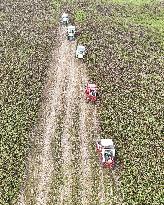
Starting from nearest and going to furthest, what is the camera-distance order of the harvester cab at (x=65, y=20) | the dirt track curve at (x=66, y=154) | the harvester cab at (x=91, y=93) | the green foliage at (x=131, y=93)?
the dirt track curve at (x=66, y=154) < the green foliage at (x=131, y=93) < the harvester cab at (x=91, y=93) < the harvester cab at (x=65, y=20)

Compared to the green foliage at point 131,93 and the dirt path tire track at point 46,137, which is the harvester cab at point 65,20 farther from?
the dirt path tire track at point 46,137

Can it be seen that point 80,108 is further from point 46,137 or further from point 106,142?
point 106,142

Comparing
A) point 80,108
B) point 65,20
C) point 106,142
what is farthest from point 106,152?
point 65,20

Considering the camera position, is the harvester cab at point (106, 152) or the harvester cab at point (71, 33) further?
the harvester cab at point (71, 33)

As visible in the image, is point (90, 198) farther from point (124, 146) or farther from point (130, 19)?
point (130, 19)

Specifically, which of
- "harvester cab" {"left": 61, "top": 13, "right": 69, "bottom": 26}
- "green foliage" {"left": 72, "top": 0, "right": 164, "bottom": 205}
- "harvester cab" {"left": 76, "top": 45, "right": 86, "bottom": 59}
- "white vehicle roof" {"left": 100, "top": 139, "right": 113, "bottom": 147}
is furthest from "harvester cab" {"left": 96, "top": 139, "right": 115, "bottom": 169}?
"harvester cab" {"left": 61, "top": 13, "right": 69, "bottom": 26}

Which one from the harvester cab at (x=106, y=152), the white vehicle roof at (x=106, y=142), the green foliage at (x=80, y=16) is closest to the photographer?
the harvester cab at (x=106, y=152)

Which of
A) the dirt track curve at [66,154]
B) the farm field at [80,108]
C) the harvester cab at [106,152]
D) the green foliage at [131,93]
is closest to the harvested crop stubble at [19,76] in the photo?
the farm field at [80,108]
